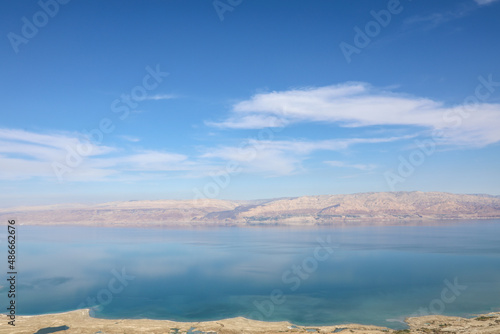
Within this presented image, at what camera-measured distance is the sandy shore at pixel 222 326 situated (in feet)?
149

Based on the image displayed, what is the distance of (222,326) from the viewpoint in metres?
48.4

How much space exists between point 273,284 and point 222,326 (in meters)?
31.7

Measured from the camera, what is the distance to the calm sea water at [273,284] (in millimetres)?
56719

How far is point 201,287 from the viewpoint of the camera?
76688 mm

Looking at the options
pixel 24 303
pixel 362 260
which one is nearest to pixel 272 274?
pixel 362 260

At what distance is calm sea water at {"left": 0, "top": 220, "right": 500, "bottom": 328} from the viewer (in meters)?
56.7

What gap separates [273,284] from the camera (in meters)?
78.3

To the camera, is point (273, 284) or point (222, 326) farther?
point (273, 284)

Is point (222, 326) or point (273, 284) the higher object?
point (222, 326)

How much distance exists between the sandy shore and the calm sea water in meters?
3.28

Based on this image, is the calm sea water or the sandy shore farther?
the calm sea water

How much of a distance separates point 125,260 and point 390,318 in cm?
9829

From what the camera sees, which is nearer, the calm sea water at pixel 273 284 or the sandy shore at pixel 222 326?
the sandy shore at pixel 222 326

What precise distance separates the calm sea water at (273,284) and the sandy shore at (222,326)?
328 centimetres
